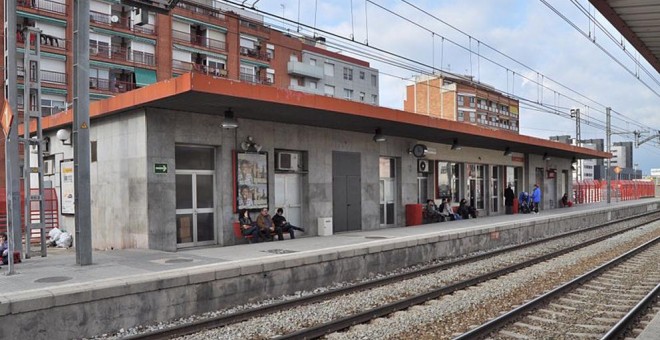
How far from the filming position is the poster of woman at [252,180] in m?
14.0

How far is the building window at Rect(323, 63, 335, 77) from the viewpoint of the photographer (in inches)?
2646

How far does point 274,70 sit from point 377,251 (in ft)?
164

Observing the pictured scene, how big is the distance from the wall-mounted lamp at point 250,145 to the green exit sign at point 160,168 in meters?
2.44

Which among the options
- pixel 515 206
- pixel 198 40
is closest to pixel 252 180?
pixel 515 206

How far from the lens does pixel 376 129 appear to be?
688 inches

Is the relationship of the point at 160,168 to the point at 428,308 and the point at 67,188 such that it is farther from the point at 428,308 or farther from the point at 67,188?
the point at 428,308

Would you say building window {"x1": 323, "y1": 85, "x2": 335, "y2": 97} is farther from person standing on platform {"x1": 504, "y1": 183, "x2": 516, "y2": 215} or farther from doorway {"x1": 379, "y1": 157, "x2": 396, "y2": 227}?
doorway {"x1": 379, "y1": 157, "x2": 396, "y2": 227}

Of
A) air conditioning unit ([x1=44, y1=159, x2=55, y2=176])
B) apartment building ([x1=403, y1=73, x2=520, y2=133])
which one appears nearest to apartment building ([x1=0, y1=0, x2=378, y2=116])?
air conditioning unit ([x1=44, y1=159, x2=55, y2=176])

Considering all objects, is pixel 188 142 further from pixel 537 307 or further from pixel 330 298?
pixel 537 307

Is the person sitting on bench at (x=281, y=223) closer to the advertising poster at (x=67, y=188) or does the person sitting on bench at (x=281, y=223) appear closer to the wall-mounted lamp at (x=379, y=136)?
the wall-mounted lamp at (x=379, y=136)

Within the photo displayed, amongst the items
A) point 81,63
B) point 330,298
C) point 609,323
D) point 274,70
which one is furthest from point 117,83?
point 609,323

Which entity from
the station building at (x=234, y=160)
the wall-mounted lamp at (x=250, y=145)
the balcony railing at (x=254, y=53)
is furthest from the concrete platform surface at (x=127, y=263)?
the balcony railing at (x=254, y=53)

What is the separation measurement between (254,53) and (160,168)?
152 feet

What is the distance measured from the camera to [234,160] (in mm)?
13859
